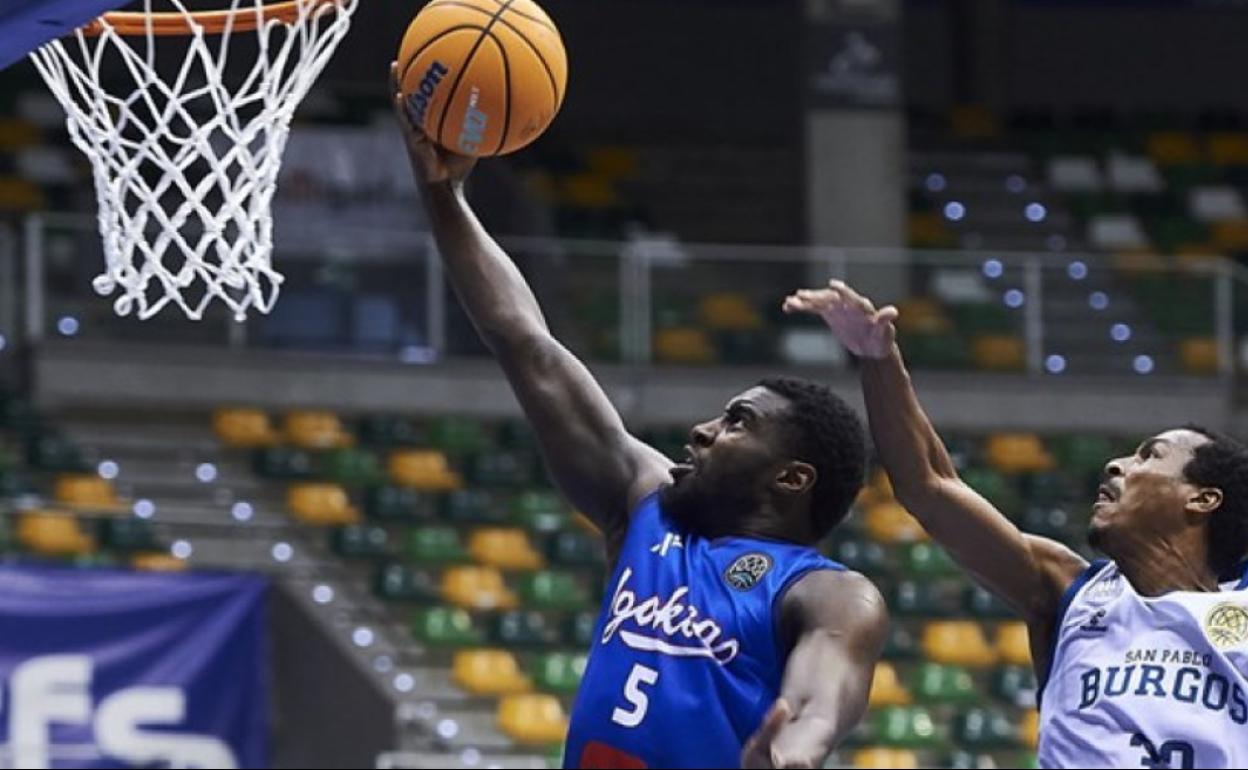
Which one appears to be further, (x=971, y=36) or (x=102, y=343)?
(x=971, y=36)

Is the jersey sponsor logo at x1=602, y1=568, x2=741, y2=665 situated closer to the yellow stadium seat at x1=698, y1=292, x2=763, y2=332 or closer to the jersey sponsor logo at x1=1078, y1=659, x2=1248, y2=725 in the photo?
the jersey sponsor logo at x1=1078, y1=659, x2=1248, y2=725

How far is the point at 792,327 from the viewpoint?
14.5 metres

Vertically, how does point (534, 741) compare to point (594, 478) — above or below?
below

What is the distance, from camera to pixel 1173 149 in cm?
1956

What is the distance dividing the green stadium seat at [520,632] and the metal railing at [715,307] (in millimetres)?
A: 1670

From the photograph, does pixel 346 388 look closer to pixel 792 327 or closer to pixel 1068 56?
pixel 792 327

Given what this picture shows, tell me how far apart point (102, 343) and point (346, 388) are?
4.27ft

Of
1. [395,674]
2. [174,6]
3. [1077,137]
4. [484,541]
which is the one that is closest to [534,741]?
[395,674]

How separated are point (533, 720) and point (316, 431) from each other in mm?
2711

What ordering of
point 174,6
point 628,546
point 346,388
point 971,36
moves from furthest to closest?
point 971,36 → point 346,388 → point 174,6 → point 628,546

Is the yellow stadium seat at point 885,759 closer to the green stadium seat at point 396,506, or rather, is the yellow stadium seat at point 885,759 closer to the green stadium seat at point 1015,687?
the green stadium seat at point 1015,687

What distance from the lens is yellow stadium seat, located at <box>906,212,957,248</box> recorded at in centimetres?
1783

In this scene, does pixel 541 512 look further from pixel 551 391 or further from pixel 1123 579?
pixel 551 391

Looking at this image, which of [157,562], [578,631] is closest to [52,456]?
[157,562]
